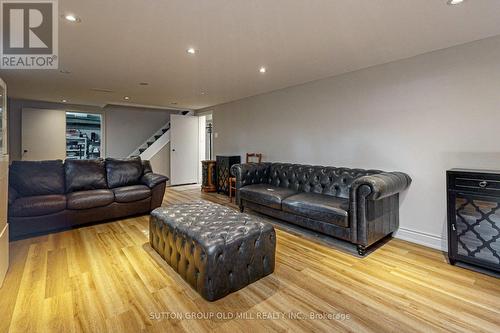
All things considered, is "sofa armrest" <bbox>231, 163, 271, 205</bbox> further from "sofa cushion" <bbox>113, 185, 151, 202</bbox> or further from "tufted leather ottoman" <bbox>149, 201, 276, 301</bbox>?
"tufted leather ottoman" <bbox>149, 201, 276, 301</bbox>

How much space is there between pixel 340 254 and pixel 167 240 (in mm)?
1884

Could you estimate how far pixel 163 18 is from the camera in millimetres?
2109

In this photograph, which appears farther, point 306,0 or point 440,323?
point 306,0

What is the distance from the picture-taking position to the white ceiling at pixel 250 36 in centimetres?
195

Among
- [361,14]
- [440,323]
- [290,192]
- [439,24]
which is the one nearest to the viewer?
[440,323]

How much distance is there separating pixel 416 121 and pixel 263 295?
274 cm

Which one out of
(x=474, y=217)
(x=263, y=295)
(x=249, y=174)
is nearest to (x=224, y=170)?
(x=249, y=174)

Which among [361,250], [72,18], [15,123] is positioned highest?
[72,18]

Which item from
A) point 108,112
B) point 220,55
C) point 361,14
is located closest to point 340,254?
point 361,14

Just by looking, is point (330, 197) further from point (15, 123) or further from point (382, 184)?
point (15, 123)

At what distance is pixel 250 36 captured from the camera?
2449 mm

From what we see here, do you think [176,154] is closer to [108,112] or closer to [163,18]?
[108,112]

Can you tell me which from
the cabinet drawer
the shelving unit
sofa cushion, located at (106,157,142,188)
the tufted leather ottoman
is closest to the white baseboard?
the cabinet drawer

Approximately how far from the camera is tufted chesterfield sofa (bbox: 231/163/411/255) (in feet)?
8.52
